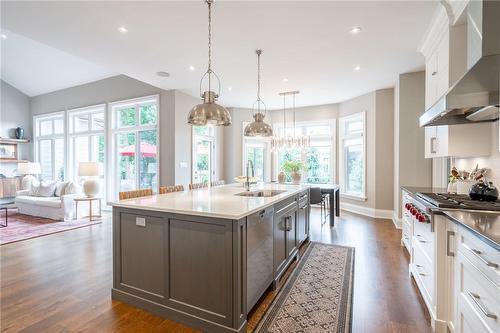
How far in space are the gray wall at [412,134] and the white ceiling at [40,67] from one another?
6958 millimetres

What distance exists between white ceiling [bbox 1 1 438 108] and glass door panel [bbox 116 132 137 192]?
7.23 ft

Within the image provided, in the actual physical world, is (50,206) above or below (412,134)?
below

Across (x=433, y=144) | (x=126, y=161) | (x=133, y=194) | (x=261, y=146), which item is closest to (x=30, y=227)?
(x=126, y=161)

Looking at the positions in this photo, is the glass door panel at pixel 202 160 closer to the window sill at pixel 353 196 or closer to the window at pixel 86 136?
the window at pixel 86 136

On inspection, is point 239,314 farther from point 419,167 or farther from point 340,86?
point 340,86

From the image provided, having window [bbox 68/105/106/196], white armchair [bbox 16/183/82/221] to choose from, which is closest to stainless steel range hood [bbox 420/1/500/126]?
white armchair [bbox 16/183/82/221]

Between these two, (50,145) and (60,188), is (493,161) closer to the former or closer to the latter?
(60,188)

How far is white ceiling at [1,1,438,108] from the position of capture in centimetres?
266

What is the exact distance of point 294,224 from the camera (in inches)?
127

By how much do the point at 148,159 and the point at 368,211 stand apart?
5585 millimetres

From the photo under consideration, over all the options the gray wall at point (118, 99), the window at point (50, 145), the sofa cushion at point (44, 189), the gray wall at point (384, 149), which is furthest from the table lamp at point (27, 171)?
the gray wall at point (384, 149)

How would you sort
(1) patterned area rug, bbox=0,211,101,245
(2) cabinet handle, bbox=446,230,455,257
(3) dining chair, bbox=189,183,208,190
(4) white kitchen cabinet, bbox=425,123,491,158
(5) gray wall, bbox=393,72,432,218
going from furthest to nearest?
(5) gray wall, bbox=393,72,432,218 < (1) patterned area rug, bbox=0,211,101,245 < (3) dining chair, bbox=189,183,208,190 < (4) white kitchen cabinet, bbox=425,123,491,158 < (2) cabinet handle, bbox=446,230,455,257

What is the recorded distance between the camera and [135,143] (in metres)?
6.28

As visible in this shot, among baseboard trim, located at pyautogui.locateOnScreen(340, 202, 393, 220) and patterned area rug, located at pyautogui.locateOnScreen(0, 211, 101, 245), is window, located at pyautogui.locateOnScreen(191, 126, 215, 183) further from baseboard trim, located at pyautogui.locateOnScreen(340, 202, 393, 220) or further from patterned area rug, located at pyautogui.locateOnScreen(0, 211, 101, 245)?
baseboard trim, located at pyautogui.locateOnScreen(340, 202, 393, 220)
